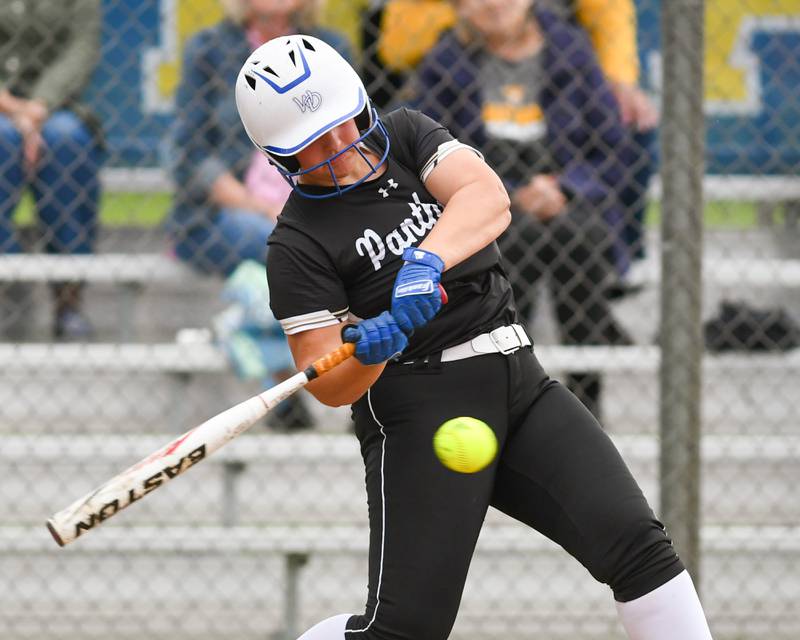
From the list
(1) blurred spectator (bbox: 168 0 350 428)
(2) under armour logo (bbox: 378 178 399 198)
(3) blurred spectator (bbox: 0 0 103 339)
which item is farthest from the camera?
(3) blurred spectator (bbox: 0 0 103 339)

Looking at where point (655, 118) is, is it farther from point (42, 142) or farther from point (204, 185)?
point (42, 142)

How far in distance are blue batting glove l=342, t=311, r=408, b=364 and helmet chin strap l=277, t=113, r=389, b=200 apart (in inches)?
12.1

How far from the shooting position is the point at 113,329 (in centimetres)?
513

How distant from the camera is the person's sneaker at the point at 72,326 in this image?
473cm

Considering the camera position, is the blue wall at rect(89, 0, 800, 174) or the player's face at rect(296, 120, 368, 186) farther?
→ the blue wall at rect(89, 0, 800, 174)

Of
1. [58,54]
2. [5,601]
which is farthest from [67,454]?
[58,54]

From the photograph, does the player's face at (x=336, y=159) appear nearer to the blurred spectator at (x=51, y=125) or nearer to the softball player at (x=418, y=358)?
the softball player at (x=418, y=358)

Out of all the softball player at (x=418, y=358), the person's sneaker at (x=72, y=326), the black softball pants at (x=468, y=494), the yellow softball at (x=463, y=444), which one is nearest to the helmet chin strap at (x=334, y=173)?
the softball player at (x=418, y=358)

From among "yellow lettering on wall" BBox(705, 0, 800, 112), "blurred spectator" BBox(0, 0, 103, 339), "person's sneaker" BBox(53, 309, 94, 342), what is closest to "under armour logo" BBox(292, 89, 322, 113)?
"blurred spectator" BBox(0, 0, 103, 339)

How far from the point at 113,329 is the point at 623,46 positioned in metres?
2.29

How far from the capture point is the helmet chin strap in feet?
8.50

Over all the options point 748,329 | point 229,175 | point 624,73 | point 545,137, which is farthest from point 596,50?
point 229,175

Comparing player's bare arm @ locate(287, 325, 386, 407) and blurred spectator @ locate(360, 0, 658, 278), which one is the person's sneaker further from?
player's bare arm @ locate(287, 325, 386, 407)

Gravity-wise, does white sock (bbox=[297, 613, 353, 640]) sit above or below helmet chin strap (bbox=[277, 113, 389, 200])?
below
